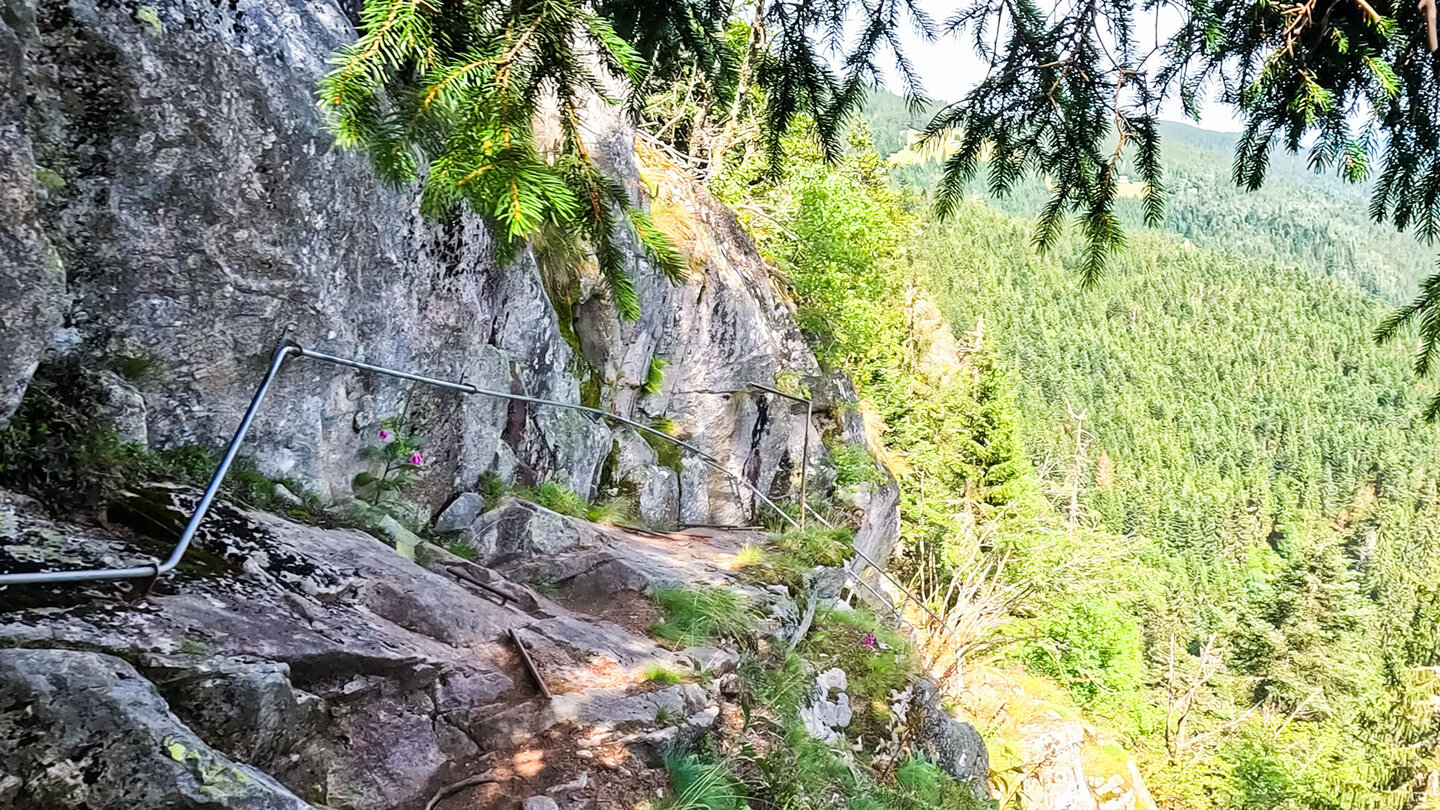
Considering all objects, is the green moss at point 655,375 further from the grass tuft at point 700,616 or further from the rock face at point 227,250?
the grass tuft at point 700,616

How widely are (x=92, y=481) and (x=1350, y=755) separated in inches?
A: 1066

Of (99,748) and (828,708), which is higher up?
(99,748)

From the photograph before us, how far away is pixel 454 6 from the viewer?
1.77 m

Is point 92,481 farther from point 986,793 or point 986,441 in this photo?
point 986,441

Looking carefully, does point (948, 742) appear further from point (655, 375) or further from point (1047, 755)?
point (1047, 755)

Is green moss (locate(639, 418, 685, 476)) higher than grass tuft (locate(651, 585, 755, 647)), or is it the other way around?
green moss (locate(639, 418, 685, 476))

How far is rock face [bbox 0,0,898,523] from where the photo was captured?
3105mm

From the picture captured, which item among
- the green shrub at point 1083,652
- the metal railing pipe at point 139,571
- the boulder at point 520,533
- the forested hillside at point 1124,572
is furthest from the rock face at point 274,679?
the green shrub at point 1083,652

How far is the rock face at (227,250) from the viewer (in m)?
3.11

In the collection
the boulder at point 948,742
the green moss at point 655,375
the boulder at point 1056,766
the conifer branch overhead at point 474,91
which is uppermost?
the conifer branch overhead at point 474,91

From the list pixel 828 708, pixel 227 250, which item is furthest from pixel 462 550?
pixel 828 708

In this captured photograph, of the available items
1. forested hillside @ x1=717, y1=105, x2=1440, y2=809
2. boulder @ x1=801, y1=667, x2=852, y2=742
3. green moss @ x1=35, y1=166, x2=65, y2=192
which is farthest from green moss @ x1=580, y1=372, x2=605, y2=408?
green moss @ x1=35, y1=166, x2=65, y2=192

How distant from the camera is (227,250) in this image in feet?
12.4

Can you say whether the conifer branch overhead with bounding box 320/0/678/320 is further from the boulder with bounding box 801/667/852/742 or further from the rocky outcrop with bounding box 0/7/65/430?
the boulder with bounding box 801/667/852/742
